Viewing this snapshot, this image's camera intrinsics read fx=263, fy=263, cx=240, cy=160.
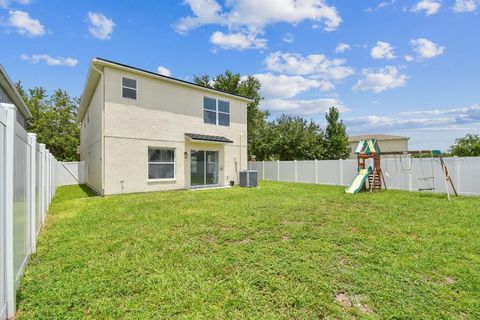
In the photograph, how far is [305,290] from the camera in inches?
123

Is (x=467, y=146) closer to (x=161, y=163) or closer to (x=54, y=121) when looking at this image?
(x=161, y=163)

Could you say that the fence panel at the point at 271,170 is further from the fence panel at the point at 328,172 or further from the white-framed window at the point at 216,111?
the white-framed window at the point at 216,111

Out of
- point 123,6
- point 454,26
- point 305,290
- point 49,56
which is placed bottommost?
point 305,290

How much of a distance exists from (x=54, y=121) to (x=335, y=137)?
29.3 m

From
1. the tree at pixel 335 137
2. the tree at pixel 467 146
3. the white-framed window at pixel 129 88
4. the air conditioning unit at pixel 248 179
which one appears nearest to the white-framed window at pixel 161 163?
the white-framed window at pixel 129 88

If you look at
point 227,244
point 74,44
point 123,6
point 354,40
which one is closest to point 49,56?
point 74,44

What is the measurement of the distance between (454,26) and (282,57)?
1166 cm

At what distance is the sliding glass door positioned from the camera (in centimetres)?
1473

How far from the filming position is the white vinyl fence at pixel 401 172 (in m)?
11.2

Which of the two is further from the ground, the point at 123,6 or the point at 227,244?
the point at 123,6

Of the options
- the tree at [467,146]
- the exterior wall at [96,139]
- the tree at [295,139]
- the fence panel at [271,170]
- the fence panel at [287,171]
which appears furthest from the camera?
the tree at [295,139]

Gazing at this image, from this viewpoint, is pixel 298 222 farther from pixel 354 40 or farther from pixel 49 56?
pixel 49 56

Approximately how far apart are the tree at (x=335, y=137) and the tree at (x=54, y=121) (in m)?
26.1

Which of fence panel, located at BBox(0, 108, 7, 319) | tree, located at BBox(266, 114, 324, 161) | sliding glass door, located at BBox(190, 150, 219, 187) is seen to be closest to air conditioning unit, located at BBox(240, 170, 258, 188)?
sliding glass door, located at BBox(190, 150, 219, 187)
